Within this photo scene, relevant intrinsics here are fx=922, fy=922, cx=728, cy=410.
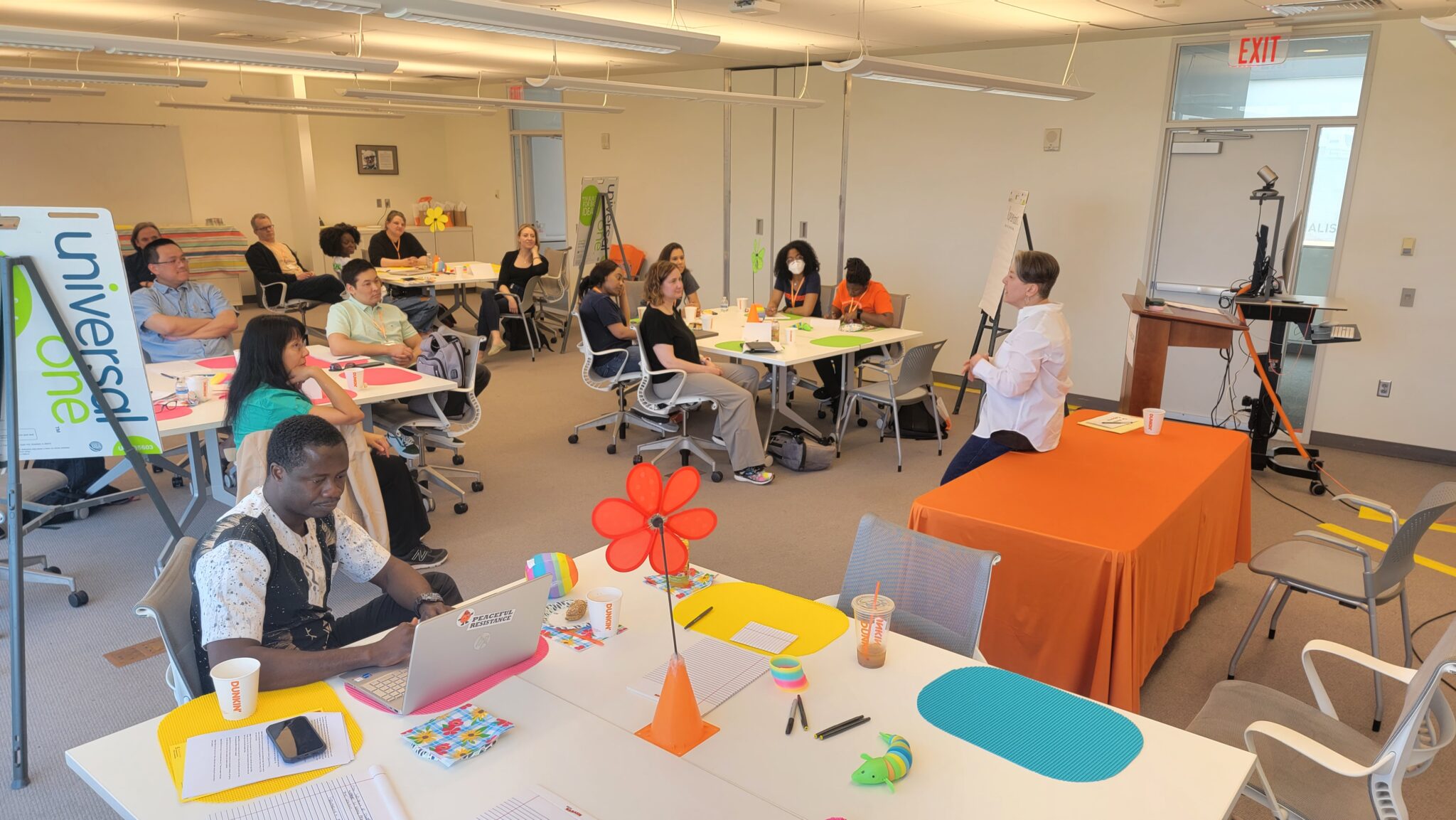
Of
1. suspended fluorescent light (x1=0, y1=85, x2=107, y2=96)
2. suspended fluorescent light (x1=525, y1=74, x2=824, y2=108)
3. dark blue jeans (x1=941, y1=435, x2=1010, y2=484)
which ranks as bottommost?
dark blue jeans (x1=941, y1=435, x2=1010, y2=484)

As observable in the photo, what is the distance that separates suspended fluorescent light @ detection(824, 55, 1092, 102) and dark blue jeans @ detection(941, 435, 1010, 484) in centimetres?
176

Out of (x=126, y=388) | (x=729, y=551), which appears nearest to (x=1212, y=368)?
(x=729, y=551)

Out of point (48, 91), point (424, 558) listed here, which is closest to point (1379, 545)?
point (424, 558)

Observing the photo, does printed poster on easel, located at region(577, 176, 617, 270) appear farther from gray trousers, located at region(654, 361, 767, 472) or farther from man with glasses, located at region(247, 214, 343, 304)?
gray trousers, located at region(654, 361, 767, 472)

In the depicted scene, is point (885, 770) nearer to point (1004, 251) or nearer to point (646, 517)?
point (646, 517)

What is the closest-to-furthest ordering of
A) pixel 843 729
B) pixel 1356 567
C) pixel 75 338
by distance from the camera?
pixel 843 729
pixel 75 338
pixel 1356 567

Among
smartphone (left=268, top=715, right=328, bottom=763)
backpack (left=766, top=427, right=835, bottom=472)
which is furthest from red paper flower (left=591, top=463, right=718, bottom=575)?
backpack (left=766, top=427, right=835, bottom=472)

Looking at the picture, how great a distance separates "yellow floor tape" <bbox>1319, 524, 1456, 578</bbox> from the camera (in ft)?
14.6

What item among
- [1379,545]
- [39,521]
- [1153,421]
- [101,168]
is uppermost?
[101,168]

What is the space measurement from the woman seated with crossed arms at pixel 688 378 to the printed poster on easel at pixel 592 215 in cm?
551

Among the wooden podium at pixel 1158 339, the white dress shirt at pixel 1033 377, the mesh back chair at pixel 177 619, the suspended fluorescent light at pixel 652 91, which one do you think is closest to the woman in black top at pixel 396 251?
the suspended fluorescent light at pixel 652 91

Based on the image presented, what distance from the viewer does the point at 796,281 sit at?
24.6 feet

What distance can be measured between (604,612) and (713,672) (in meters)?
0.33

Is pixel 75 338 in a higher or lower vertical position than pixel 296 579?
higher
